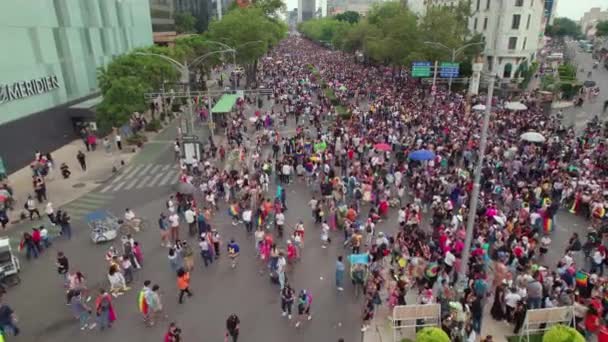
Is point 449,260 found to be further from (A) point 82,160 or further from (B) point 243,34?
(B) point 243,34

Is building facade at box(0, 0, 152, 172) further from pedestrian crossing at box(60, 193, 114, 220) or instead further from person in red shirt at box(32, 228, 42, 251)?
person in red shirt at box(32, 228, 42, 251)

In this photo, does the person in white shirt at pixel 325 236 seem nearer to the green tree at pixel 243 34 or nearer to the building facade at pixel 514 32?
the green tree at pixel 243 34

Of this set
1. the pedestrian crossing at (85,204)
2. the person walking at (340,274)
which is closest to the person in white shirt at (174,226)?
the pedestrian crossing at (85,204)

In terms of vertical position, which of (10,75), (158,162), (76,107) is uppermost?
(10,75)

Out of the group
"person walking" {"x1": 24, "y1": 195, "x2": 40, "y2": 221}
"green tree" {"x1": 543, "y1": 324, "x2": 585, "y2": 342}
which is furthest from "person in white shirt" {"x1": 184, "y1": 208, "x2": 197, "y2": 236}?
"green tree" {"x1": 543, "y1": 324, "x2": 585, "y2": 342}

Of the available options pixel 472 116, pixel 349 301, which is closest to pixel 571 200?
pixel 349 301

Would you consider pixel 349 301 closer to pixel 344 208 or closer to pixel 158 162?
pixel 344 208

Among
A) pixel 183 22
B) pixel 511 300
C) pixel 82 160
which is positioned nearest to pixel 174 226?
pixel 511 300
